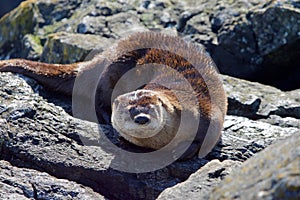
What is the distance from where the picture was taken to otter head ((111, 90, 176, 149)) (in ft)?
17.1

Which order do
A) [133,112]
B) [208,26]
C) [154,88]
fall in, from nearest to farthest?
1. [133,112]
2. [154,88]
3. [208,26]

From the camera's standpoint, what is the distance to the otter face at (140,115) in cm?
521

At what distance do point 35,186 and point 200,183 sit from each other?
3.68 ft

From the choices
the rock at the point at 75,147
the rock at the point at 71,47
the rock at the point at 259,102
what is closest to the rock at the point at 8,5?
the rock at the point at 71,47

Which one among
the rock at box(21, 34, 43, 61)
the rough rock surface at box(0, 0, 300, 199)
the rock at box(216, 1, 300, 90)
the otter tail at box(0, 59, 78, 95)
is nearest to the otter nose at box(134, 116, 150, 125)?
the rough rock surface at box(0, 0, 300, 199)

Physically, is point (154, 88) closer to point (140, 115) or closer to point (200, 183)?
point (140, 115)

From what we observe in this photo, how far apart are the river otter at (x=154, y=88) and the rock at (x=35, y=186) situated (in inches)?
33.7

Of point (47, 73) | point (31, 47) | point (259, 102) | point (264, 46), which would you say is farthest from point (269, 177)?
point (31, 47)

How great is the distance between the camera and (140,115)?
516 cm

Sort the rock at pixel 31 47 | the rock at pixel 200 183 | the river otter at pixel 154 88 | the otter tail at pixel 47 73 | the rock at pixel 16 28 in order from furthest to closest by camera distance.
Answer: the rock at pixel 16 28 < the rock at pixel 31 47 < the otter tail at pixel 47 73 < the river otter at pixel 154 88 < the rock at pixel 200 183

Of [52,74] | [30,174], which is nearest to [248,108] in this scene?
[52,74]

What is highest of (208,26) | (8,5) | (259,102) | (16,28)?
(208,26)

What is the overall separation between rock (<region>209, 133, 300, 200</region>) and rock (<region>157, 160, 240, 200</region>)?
3.52 ft

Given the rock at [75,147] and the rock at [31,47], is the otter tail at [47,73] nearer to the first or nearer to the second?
the rock at [75,147]
